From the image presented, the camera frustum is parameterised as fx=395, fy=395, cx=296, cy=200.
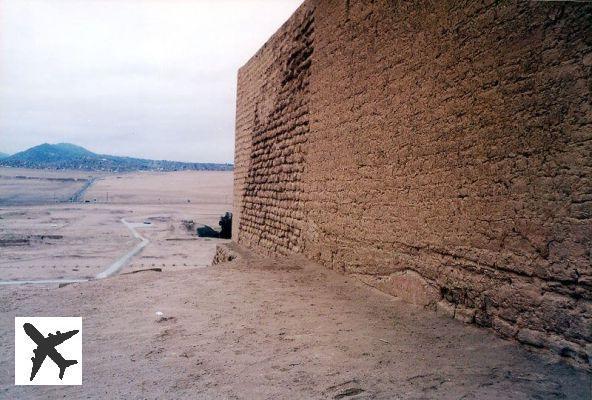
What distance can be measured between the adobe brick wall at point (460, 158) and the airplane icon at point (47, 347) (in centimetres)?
266

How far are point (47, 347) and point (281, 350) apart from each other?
5.36 ft

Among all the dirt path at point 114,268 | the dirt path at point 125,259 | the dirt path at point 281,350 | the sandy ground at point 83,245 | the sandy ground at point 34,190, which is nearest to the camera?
the dirt path at point 281,350

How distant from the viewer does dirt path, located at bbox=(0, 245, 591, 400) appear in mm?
2105

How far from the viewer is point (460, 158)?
115 inches

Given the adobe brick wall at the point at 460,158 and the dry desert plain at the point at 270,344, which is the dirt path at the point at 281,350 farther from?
the adobe brick wall at the point at 460,158

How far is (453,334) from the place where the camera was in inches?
107

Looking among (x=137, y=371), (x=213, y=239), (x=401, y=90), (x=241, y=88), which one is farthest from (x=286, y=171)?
(x=213, y=239)

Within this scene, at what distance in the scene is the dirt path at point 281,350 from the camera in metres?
2.11

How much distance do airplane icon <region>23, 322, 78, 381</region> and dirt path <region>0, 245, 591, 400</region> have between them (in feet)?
0.41

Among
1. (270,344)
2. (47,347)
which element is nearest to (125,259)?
(47,347)

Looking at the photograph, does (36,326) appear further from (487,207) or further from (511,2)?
(511,2)

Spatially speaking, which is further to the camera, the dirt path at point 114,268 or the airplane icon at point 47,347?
the dirt path at point 114,268

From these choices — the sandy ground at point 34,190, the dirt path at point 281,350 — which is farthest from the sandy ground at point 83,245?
the sandy ground at point 34,190

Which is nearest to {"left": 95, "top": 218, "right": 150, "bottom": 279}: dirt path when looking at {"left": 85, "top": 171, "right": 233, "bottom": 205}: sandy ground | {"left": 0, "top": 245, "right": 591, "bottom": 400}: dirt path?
{"left": 0, "top": 245, "right": 591, "bottom": 400}: dirt path
